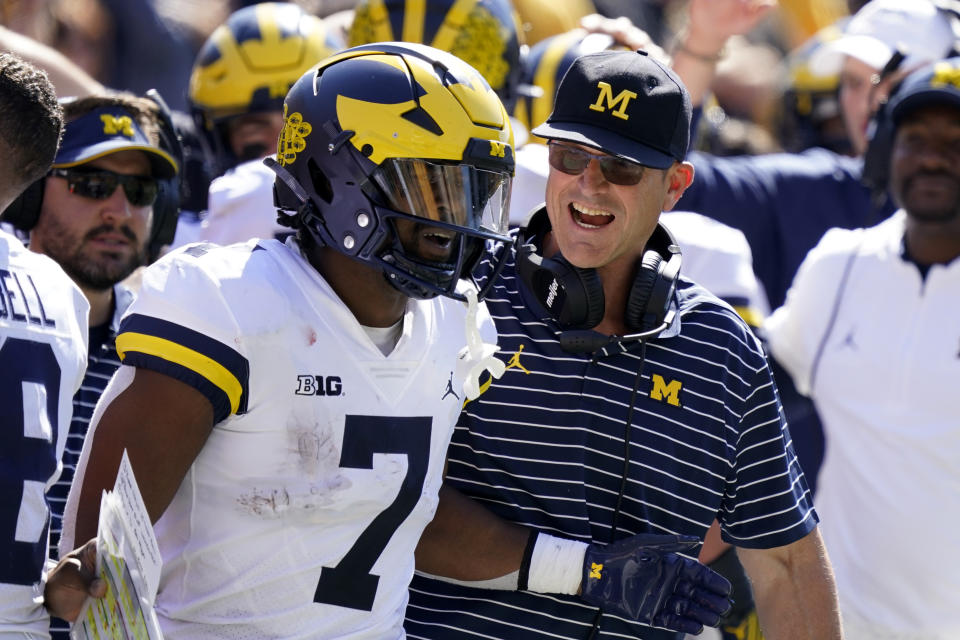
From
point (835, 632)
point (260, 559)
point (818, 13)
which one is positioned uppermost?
point (818, 13)

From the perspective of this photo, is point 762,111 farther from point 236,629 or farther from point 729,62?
point 236,629

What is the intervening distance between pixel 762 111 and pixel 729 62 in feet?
1.38

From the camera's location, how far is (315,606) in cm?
286

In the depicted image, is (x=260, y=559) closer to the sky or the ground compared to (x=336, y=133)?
closer to the ground

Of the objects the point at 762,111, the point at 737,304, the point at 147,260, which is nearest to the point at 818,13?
the point at 762,111

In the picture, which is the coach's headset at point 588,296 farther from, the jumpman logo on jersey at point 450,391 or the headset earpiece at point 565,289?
the jumpman logo on jersey at point 450,391

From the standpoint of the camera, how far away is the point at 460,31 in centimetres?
527

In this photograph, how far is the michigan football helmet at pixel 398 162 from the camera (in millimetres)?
2904

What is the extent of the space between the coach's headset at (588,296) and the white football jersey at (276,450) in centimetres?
62

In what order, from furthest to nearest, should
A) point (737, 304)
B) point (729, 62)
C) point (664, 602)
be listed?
point (729, 62) < point (737, 304) < point (664, 602)

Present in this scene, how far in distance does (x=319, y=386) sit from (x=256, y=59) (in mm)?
3026

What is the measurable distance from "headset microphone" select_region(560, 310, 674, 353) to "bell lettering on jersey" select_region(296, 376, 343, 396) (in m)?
0.79

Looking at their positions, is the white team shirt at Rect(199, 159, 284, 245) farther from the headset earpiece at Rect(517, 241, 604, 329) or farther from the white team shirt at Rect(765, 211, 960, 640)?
the white team shirt at Rect(765, 211, 960, 640)

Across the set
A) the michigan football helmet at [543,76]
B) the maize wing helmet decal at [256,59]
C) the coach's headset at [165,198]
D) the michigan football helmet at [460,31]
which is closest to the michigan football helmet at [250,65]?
the maize wing helmet decal at [256,59]
